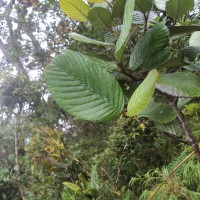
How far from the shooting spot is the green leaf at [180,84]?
28 centimetres

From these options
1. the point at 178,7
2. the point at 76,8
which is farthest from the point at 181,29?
the point at 76,8

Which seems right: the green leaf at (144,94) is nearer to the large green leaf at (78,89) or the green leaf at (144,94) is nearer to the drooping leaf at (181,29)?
the large green leaf at (78,89)

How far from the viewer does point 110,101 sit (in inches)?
10.9

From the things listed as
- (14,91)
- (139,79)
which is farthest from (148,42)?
(14,91)

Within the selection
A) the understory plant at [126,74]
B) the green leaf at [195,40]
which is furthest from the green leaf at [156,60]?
the green leaf at [195,40]

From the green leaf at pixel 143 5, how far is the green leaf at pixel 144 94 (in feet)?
0.45

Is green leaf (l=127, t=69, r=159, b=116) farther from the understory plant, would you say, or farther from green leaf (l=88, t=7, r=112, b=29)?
green leaf (l=88, t=7, r=112, b=29)

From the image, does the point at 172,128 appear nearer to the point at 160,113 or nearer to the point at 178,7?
the point at 160,113

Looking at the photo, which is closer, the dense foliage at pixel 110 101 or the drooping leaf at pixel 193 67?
the dense foliage at pixel 110 101

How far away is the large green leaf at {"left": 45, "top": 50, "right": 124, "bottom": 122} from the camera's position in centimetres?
27

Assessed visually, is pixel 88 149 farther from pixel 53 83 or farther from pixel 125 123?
pixel 53 83

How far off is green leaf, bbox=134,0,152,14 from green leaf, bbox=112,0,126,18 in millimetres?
19

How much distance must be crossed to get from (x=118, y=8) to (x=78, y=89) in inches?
5.4

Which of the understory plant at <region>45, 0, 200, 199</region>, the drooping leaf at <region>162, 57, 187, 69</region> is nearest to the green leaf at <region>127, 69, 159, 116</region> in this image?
the understory plant at <region>45, 0, 200, 199</region>
